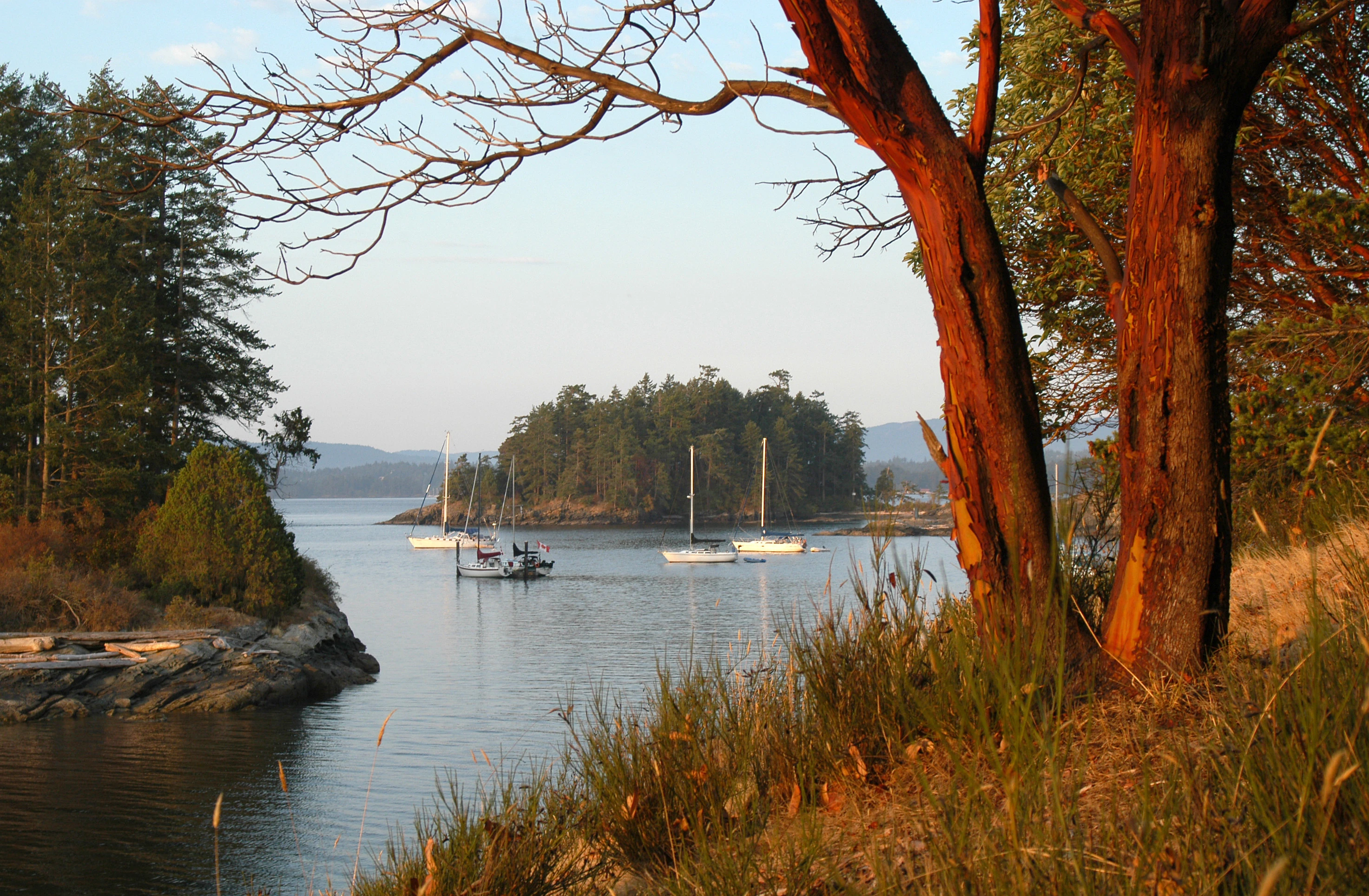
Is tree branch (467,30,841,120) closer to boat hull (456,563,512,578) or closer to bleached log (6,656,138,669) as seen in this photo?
bleached log (6,656,138,669)

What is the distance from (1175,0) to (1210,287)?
105cm

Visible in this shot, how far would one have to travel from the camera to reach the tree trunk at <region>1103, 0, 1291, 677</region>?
143 inches

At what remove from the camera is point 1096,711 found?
3395 mm

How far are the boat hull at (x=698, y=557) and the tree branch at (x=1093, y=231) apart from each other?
6572cm

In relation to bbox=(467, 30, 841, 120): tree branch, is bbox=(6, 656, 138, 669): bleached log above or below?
below

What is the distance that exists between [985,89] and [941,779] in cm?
263

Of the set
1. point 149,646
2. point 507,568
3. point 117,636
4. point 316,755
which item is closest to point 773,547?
point 507,568

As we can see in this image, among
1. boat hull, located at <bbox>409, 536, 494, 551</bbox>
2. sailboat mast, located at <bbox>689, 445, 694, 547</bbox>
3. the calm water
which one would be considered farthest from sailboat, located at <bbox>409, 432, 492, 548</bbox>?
the calm water

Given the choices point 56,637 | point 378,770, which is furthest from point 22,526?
point 378,770

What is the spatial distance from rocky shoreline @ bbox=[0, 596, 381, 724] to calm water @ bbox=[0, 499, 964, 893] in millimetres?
506

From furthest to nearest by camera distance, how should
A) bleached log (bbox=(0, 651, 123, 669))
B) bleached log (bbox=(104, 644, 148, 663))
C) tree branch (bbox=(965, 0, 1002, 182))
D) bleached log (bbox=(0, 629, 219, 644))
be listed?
bleached log (bbox=(104, 644, 148, 663)) → bleached log (bbox=(0, 629, 219, 644)) → bleached log (bbox=(0, 651, 123, 669)) → tree branch (bbox=(965, 0, 1002, 182))

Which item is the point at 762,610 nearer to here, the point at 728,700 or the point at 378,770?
the point at 378,770

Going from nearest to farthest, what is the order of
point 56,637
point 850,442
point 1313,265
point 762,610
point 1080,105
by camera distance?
point 1080,105 → point 1313,265 → point 56,637 → point 762,610 → point 850,442

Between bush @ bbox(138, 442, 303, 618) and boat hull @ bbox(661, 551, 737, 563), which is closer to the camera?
bush @ bbox(138, 442, 303, 618)
